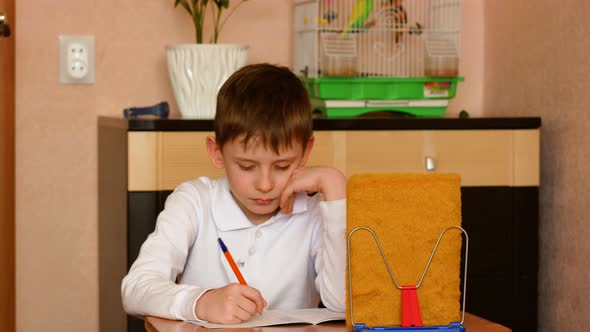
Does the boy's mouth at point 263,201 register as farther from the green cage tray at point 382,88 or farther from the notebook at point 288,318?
the green cage tray at point 382,88

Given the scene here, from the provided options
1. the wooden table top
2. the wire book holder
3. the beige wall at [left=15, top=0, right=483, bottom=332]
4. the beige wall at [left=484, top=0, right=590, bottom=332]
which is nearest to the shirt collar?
the wooden table top

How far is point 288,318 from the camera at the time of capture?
1.21 metres

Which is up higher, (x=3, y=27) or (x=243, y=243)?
(x=3, y=27)

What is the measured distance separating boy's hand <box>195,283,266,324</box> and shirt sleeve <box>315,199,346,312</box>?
183 millimetres

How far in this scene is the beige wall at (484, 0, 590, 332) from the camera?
2.09m

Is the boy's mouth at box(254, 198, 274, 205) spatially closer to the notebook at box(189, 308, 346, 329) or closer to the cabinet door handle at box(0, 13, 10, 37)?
the notebook at box(189, 308, 346, 329)

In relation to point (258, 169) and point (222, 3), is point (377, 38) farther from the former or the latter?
point (258, 169)

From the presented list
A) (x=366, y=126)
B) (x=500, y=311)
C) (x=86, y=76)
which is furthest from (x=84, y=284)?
(x=500, y=311)

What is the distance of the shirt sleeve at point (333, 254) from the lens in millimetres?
1366

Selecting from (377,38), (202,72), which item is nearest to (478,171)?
(377,38)

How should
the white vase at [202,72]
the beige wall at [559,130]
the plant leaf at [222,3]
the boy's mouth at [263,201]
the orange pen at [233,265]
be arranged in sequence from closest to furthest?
the orange pen at [233,265] → the boy's mouth at [263,201] → the beige wall at [559,130] → the white vase at [202,72] → the plant leaf at [222,3]

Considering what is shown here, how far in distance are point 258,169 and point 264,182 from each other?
24 mm

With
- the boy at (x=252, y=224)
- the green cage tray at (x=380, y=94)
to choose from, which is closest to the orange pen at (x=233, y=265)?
the boy at (x=252, y=224)

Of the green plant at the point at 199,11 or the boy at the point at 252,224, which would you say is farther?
the green plant at the point at 199,11
